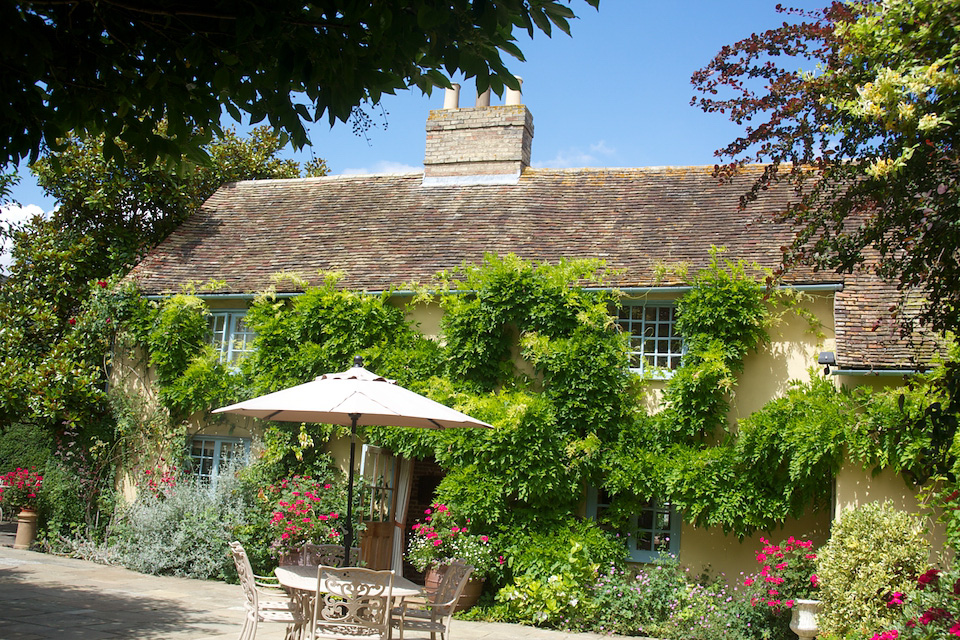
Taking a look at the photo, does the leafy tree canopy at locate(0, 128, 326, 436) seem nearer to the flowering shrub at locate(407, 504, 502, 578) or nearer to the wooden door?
the wooden door

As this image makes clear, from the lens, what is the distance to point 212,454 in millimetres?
14398

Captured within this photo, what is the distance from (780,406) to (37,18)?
30.2ft

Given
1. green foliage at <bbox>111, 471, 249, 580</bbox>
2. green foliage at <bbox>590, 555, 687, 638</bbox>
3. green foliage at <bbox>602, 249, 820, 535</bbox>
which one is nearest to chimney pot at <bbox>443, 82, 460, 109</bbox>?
green foliage at <bbox>602, 249, 820, 535</bbox>

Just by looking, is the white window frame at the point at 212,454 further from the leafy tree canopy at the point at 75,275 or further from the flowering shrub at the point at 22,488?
the flowering shrub at the point at 22,488

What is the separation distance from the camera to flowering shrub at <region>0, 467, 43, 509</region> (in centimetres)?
1459

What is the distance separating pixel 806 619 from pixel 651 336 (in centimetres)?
455

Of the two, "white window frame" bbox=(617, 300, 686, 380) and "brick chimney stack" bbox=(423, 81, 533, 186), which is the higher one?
"brick chimney stack" bbox=(423, 81, 533, 186)

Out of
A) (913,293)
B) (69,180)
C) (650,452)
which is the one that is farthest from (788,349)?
(69,180)

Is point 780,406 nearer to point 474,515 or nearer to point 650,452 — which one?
point 650,452

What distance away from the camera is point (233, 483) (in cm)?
1311

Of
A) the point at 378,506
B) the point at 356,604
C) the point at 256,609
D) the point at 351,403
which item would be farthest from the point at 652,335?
the point at 256,609

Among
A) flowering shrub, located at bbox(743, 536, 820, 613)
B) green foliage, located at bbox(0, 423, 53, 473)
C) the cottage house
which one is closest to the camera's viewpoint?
flowering shrub, located at bbox(743, 536, 820, 613)

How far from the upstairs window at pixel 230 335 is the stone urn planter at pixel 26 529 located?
14.5 ft

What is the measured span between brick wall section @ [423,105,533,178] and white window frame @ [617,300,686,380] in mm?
4443
